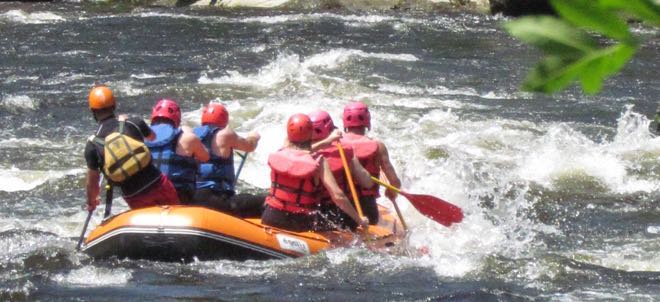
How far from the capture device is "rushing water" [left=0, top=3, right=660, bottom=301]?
21.0ft

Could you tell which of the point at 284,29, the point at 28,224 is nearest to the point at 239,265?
the point at 28,224

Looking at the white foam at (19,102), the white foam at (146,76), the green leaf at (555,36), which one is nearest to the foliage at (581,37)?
the green leaf at (555,36)

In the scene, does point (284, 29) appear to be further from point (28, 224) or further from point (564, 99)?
point (28, 224)

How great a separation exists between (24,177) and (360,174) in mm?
3926

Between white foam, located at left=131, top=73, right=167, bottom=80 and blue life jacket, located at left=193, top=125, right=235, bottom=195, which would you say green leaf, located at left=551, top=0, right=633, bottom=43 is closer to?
blue life jacket, located at left=193, top=125, right=235, bottom=195

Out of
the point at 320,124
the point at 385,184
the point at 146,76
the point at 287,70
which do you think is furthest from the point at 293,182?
the point at 146,76

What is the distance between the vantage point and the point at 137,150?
653 cm

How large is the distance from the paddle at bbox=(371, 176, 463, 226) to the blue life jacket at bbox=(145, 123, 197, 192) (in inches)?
65.7

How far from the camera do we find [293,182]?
6801 mm

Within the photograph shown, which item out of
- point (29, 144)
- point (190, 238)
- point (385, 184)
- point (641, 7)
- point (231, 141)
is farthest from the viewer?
point (29, 144)

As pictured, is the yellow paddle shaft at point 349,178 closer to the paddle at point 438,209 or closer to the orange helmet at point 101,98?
the paddle at point 438,209

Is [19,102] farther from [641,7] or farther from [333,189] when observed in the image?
[641,7]

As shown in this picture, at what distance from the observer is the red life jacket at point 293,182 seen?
22.0ft

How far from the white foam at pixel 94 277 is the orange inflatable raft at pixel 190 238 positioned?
18 cm
